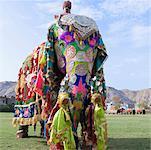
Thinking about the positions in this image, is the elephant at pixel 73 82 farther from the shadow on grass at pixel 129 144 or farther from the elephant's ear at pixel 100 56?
the shadow on grass at pixel 129 144

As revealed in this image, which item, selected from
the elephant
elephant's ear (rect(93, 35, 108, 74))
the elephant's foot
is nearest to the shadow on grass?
the elephant's foot

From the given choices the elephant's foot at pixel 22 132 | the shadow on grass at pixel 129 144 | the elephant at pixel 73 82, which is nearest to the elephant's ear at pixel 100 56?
the elephant at pixel 73 82

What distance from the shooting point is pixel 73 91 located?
4.86 metres

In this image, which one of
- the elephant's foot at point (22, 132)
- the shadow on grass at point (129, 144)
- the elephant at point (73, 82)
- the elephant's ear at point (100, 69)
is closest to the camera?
the elephant at point (73, 82)

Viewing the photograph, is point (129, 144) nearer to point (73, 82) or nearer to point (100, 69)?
point (100, 69)

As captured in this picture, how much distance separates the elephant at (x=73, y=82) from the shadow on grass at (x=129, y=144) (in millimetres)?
1943

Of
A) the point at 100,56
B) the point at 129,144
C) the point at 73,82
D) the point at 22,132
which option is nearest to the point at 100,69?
the point at 100,56

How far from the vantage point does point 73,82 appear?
4.88m

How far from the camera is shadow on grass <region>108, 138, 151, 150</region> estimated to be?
22.9ft

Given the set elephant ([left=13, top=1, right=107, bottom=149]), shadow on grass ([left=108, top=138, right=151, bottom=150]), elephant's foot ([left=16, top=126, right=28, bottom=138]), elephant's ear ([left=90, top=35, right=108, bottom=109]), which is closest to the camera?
elephant ([left=13, top=1, right=107, bottom=149])

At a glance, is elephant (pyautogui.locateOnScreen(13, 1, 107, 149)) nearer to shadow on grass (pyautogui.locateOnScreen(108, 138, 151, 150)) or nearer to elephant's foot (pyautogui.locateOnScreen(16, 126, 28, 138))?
shadow on grass (pyautogui.locateOnScreen(108, 138, 151, 150))

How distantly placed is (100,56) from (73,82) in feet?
2.23

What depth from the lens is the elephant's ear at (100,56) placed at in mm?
5348

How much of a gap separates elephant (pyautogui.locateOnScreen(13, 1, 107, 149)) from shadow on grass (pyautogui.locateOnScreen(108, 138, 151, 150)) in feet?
6.37
